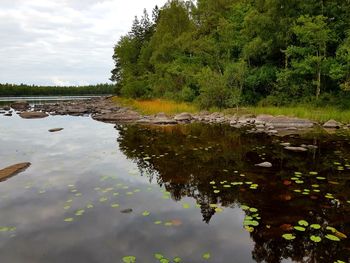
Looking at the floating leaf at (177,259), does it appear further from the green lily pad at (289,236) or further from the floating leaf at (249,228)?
the green lily pad at (289,236)

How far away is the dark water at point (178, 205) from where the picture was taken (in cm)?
560

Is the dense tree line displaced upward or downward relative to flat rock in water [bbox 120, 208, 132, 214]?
upward

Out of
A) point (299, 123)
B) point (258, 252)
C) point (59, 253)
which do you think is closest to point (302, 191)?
point (258, 252)

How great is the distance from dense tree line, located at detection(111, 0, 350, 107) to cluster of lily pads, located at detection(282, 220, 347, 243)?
750 inches

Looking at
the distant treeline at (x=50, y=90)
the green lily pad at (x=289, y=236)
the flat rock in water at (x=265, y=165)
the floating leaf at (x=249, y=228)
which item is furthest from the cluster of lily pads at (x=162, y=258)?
the distant treeline at (x=50, y=90)

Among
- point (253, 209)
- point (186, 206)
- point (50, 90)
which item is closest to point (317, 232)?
point (253, 209)

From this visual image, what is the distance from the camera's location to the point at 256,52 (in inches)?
1185

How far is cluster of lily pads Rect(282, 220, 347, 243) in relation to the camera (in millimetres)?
5732

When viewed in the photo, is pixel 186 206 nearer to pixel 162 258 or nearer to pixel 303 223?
pixel 162 258

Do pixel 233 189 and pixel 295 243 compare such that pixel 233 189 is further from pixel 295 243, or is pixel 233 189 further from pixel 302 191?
pixel 295 243

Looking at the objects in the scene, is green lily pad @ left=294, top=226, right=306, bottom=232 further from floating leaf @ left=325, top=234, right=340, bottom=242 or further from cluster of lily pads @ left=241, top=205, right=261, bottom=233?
cluster of lily pads @ left=241, top=205, right=261, bottom=233

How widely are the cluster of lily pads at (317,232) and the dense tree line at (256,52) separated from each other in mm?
19039

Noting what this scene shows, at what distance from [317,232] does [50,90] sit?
185731mm

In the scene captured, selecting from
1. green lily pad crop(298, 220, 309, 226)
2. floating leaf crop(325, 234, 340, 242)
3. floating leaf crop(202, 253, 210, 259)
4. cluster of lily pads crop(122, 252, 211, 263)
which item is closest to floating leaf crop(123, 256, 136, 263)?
cluster of lily pads crop(122, 252, 211, 263)
